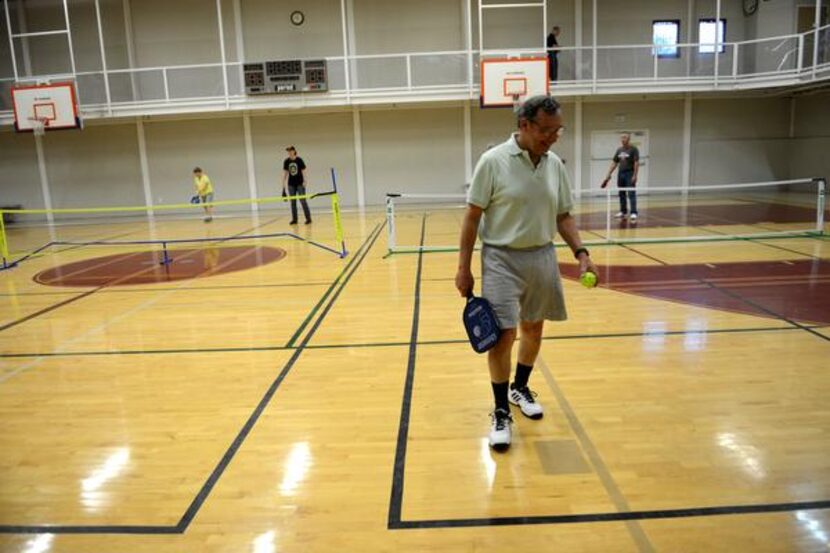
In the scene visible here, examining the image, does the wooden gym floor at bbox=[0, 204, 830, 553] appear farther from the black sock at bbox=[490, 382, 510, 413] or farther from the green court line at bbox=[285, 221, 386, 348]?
the black sock at bbox=[490, 382, 510, 413]

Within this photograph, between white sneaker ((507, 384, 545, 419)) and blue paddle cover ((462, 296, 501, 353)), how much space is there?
30.8 inches

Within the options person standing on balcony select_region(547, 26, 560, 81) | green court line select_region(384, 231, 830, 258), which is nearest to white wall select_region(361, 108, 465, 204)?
person standing on balcony select_region(547, 26, 560, 81)

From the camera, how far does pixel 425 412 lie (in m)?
4.07

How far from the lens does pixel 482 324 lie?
11.1 feet

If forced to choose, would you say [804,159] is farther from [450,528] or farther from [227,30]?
[450,528]

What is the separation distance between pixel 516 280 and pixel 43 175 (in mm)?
24601

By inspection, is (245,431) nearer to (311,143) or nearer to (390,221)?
(390,221)

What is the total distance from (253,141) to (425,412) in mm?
19950

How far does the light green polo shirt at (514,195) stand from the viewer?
10.6ft

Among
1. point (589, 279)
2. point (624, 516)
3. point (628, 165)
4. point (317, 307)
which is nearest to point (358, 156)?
point (628, 165)

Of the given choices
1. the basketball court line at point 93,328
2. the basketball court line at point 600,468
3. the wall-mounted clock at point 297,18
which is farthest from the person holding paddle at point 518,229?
the wall-mounted clock at point 297,18

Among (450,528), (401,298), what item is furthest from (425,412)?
(401,298)

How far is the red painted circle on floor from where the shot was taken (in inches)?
375

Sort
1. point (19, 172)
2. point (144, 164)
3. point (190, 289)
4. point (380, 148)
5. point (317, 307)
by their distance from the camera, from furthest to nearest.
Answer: point (19, 172), point (144, 164), point (380, 148), point (190, 289), point (317, 307)
